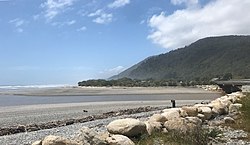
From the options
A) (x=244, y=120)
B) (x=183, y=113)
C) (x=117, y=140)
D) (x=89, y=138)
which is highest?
(x=183, y=113)

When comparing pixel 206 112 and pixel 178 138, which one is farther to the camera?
pixel 206 112

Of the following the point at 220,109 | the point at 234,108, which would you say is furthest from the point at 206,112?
the point at 234,108

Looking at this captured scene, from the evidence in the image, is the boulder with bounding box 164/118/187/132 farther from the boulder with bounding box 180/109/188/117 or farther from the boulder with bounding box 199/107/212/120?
the boulder with bounding box 199/107/212/120

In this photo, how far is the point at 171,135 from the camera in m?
10.6

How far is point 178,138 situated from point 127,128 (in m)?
1.55

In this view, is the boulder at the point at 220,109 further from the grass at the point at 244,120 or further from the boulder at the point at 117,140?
the boulder at the point at 117,140

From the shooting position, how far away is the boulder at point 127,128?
35.9 ft

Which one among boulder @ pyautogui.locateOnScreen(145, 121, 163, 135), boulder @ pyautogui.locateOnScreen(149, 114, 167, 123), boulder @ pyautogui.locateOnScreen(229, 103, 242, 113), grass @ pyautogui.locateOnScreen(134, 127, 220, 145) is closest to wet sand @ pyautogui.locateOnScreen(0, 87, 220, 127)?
boulder @ pyautogui.locateOnScreen(229, 103, 242, 113)

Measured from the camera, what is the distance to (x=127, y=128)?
11.0 metres

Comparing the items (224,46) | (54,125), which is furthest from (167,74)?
(54,125)

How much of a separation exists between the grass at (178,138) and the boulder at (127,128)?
29 centimetres

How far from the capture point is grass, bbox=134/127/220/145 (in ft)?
32.0

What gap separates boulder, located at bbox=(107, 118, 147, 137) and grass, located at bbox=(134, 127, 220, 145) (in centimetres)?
29

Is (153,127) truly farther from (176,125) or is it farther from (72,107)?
(72,107)
